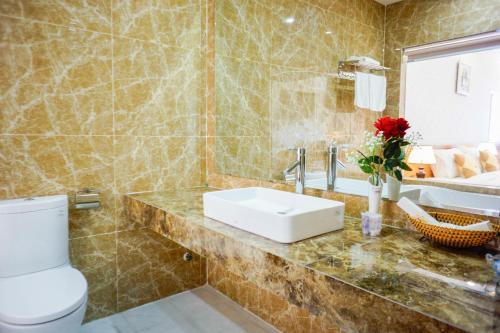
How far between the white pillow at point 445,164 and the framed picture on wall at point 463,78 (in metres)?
0.23

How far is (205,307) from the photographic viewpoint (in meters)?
2.52

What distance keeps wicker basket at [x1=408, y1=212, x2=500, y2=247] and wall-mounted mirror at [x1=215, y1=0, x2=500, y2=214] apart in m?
0.09

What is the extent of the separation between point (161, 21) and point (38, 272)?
1.76m

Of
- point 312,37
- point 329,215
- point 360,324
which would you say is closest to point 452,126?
point 329,215

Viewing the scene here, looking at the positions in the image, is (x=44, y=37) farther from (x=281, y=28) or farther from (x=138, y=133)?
(x=281, y=28)

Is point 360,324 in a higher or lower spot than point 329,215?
lower

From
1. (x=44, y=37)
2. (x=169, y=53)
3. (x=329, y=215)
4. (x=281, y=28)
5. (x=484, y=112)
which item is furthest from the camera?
(x=169, y=53)

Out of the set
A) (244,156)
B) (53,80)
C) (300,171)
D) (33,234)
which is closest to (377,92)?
(300,171)

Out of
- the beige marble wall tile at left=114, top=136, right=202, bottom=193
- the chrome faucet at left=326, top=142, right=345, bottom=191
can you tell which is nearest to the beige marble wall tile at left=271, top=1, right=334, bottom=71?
the chrome faucet at left=326, top=142, right=345, bottom=191

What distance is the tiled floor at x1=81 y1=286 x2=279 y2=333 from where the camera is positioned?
2238 mm

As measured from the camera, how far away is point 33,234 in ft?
6.20

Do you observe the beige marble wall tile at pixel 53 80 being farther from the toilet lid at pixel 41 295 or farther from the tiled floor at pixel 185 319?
the tiled floor at pixel 185 319

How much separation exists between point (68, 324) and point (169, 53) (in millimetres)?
1799

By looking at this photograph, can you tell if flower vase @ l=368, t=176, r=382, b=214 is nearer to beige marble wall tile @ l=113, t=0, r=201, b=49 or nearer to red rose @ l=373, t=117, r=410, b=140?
red rose @ l=373, t=117, r=410, b=140
